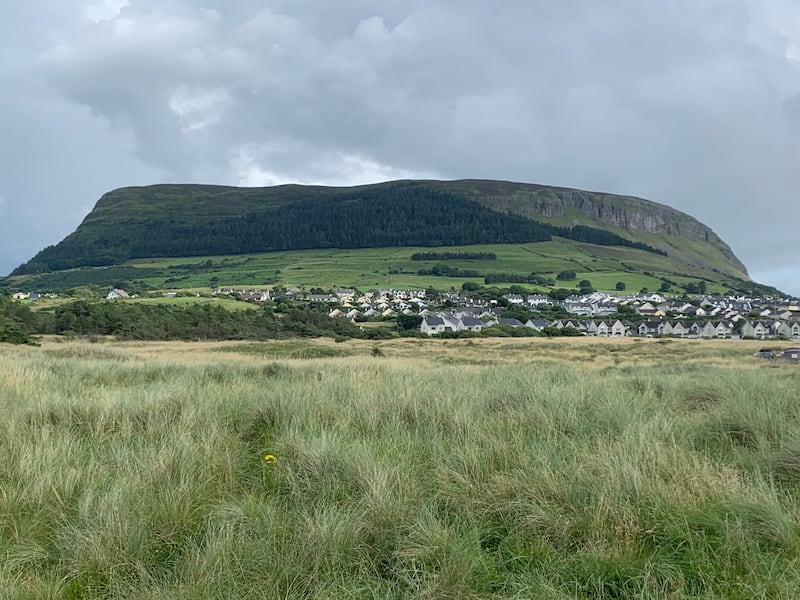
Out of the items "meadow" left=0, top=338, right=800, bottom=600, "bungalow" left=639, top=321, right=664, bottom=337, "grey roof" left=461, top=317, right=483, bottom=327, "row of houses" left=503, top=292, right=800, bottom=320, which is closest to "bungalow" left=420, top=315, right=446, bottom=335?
"grey roof" left=461, top=317, right=483, bottom=327

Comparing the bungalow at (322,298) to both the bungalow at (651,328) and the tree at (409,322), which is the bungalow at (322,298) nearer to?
the tree at (409,322)

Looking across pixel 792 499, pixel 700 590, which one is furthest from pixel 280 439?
pixel 792 499

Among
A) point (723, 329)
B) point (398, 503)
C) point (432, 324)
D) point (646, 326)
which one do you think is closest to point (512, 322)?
point (432, 324)

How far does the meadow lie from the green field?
123818mm

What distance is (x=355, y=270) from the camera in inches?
6171

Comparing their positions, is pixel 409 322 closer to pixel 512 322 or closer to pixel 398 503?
pixel 512 322

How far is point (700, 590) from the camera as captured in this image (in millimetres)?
2748

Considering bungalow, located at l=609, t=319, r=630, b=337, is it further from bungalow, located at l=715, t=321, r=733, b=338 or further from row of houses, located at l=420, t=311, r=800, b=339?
bungalow, located at l=715, t=321, r=733, b=338


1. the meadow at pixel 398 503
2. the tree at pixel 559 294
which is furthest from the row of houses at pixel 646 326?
the meadow at pixel 398 503

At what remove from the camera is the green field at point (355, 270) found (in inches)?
5482

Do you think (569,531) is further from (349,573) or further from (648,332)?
(648,332)

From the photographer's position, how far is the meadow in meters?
2.83

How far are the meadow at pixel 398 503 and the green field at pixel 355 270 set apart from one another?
4875 inches

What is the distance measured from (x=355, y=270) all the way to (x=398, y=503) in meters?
154
